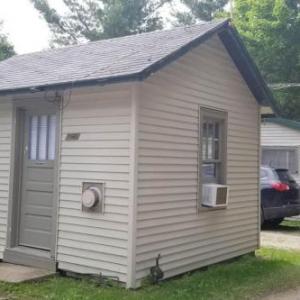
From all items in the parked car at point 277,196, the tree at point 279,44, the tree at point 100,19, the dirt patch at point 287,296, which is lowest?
the dirt patch at point 287,296

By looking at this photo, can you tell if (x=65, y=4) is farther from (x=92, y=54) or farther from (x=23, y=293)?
(x=23, y=293)

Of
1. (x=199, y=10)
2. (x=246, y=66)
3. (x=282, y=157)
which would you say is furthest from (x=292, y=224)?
(x=199, y=10)

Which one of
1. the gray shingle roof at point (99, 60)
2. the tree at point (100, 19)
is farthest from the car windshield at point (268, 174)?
the tree at point (100, 19)

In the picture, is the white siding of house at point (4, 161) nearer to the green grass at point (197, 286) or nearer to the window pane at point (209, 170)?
the green grass at point (197, 286)

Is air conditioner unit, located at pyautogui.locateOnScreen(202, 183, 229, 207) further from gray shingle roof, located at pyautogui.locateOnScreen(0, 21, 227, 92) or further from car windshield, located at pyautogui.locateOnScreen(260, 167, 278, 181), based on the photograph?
car windshield, located at pyautogui.locateOnScreen(260, 167, 278, 181)

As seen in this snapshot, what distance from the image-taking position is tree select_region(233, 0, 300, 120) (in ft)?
93.2

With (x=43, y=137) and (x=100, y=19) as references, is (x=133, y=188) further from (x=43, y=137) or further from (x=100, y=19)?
(x=100, y=19)

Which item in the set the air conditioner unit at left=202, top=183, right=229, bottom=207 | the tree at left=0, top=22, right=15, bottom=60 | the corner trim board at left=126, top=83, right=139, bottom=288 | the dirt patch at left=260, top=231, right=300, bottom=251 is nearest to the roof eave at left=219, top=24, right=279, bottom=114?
the air conditioner unit at left=202, top=183, right=229, bottom=207

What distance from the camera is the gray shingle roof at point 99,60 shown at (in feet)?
23.3

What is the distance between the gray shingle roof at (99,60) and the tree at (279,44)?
2067cm

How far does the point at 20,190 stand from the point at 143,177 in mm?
2344

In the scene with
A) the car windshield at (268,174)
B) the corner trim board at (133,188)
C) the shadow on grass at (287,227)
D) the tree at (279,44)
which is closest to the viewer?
the corner trim board at (133,188)

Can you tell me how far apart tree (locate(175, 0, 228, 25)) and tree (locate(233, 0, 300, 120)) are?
24.1 feet

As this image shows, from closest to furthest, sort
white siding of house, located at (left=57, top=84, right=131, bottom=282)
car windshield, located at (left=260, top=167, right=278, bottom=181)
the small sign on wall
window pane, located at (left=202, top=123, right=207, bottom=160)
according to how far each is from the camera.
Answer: white siding of house, located at (left=57, top=84, right=131, bottom=282)
the small sign on wall
window pane, located at (left=202, top=123, right=207, bottom=160)
car windshield, located at (left=260, top=167, right=278, bottom=181)
